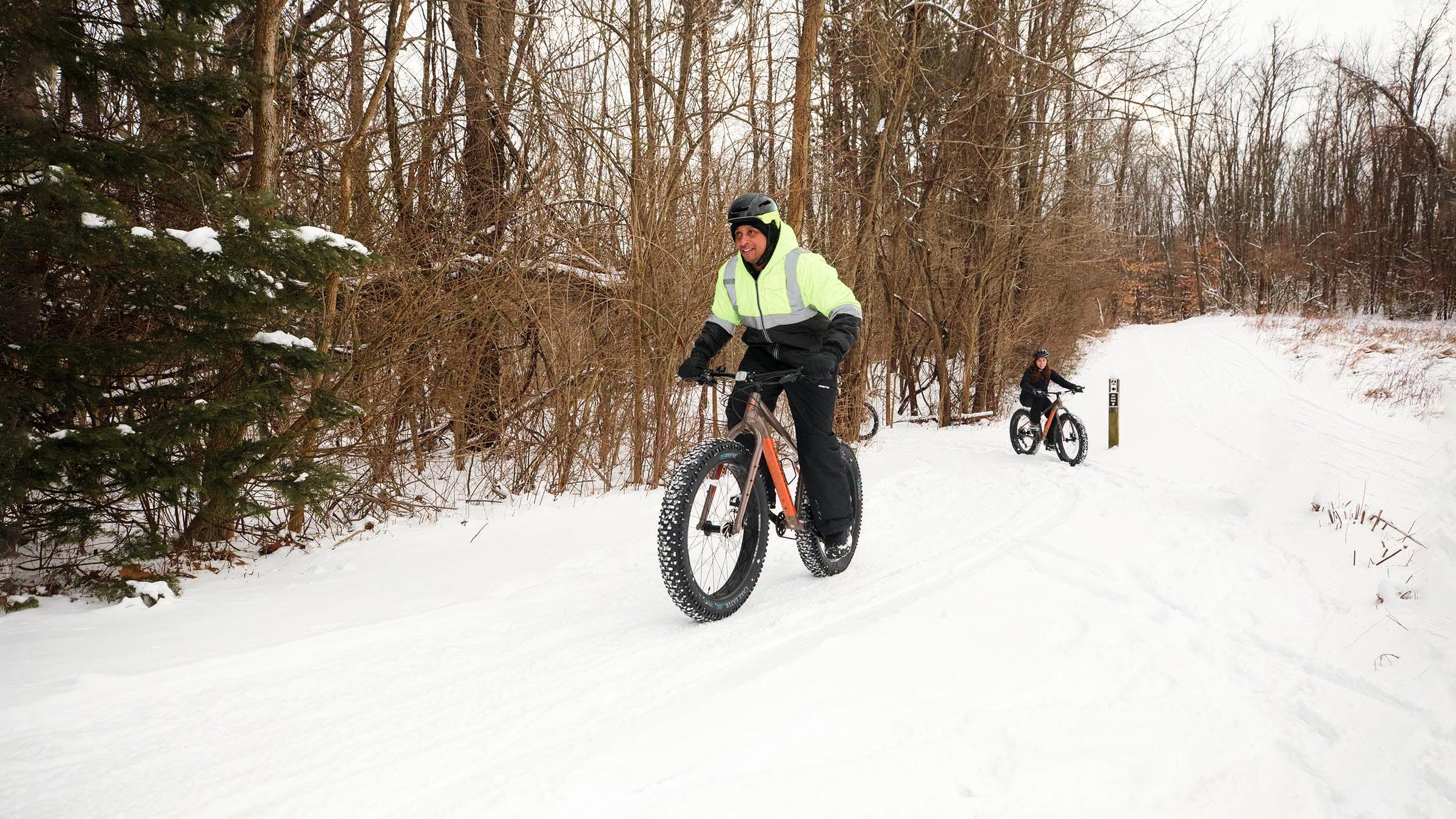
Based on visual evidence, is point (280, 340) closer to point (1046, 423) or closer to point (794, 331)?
point (794, 331)

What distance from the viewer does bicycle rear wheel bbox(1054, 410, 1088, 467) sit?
965 cm

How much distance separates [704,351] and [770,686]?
1862 mm

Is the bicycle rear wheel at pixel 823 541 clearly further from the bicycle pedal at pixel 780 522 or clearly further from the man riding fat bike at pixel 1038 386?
the man riding fat bike at pixel 1038 386

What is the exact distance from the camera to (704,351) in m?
4.15

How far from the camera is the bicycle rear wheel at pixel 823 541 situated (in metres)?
4.40

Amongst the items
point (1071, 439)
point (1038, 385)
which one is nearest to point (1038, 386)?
point (1038, 385)

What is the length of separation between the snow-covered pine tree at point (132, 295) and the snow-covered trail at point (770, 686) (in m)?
0.65

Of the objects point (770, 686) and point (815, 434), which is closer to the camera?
point (770, 686)

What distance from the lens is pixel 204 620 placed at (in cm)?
371

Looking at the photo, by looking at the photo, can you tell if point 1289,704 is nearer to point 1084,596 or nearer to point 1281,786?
point 1281,786

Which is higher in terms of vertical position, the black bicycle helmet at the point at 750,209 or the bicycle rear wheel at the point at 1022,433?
the black bicycle helmet at the point at 750,209

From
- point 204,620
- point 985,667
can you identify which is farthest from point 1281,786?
point 204,620

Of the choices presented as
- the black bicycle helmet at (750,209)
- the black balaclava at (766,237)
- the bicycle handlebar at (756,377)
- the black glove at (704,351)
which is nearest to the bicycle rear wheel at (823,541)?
the bicycle handlebar at (756,377)

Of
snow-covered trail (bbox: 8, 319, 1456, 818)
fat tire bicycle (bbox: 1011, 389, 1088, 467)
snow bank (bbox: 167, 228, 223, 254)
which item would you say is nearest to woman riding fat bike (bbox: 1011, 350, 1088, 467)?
fat tire bicycle (bbox: 1011, 389, 1088, 467)
